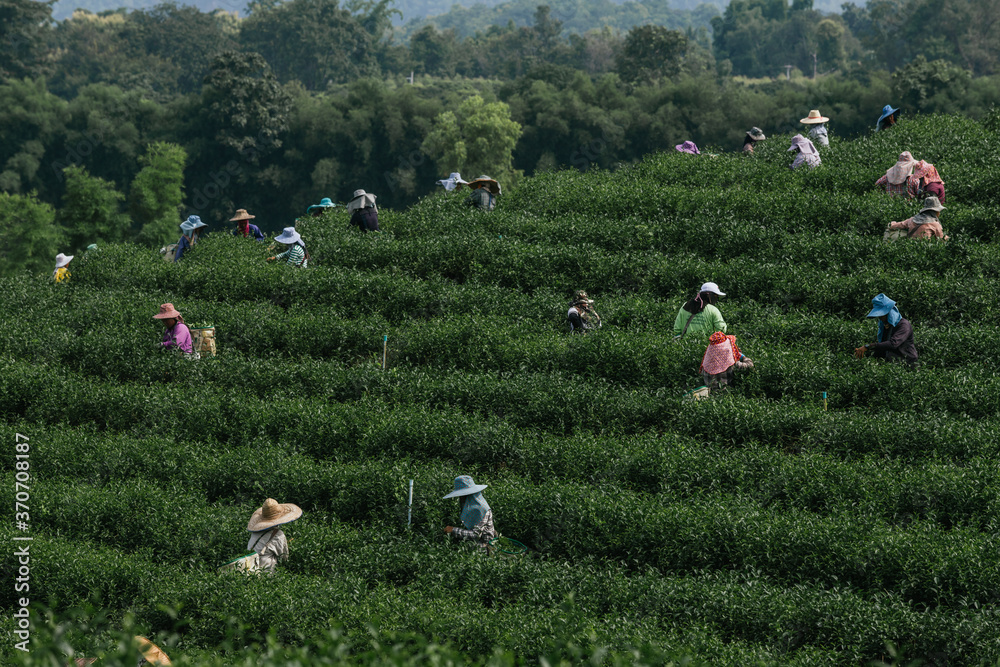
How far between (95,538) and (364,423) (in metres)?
3.91

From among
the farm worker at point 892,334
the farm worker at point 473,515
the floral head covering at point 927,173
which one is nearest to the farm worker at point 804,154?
the floral head covering at point 927,173

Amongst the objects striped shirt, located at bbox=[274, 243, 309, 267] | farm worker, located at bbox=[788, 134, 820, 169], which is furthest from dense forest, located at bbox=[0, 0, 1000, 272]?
striped shirt, located at bbox=[274, 243, 309, 267]

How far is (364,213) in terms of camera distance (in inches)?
830

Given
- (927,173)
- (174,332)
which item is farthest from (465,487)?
(927,173)

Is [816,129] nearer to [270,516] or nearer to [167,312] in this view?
[167,312]

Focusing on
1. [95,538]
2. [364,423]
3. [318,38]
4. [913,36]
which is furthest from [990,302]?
[318,38]

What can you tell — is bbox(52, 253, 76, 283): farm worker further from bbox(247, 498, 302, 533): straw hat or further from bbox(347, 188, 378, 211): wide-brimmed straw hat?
bbox(247, 498, 302, 533): straw hat

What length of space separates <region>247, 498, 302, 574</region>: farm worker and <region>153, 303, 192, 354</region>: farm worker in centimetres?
624

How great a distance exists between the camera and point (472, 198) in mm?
22062

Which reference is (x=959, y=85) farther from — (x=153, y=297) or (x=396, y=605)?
(x=396, y=605)

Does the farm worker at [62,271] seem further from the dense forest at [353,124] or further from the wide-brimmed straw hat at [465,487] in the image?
the dense forest at [353,124]

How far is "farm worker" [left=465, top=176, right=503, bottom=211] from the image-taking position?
71.7ft

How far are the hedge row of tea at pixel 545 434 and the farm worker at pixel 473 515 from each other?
0.35 metres

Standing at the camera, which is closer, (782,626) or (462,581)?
(782,626)
